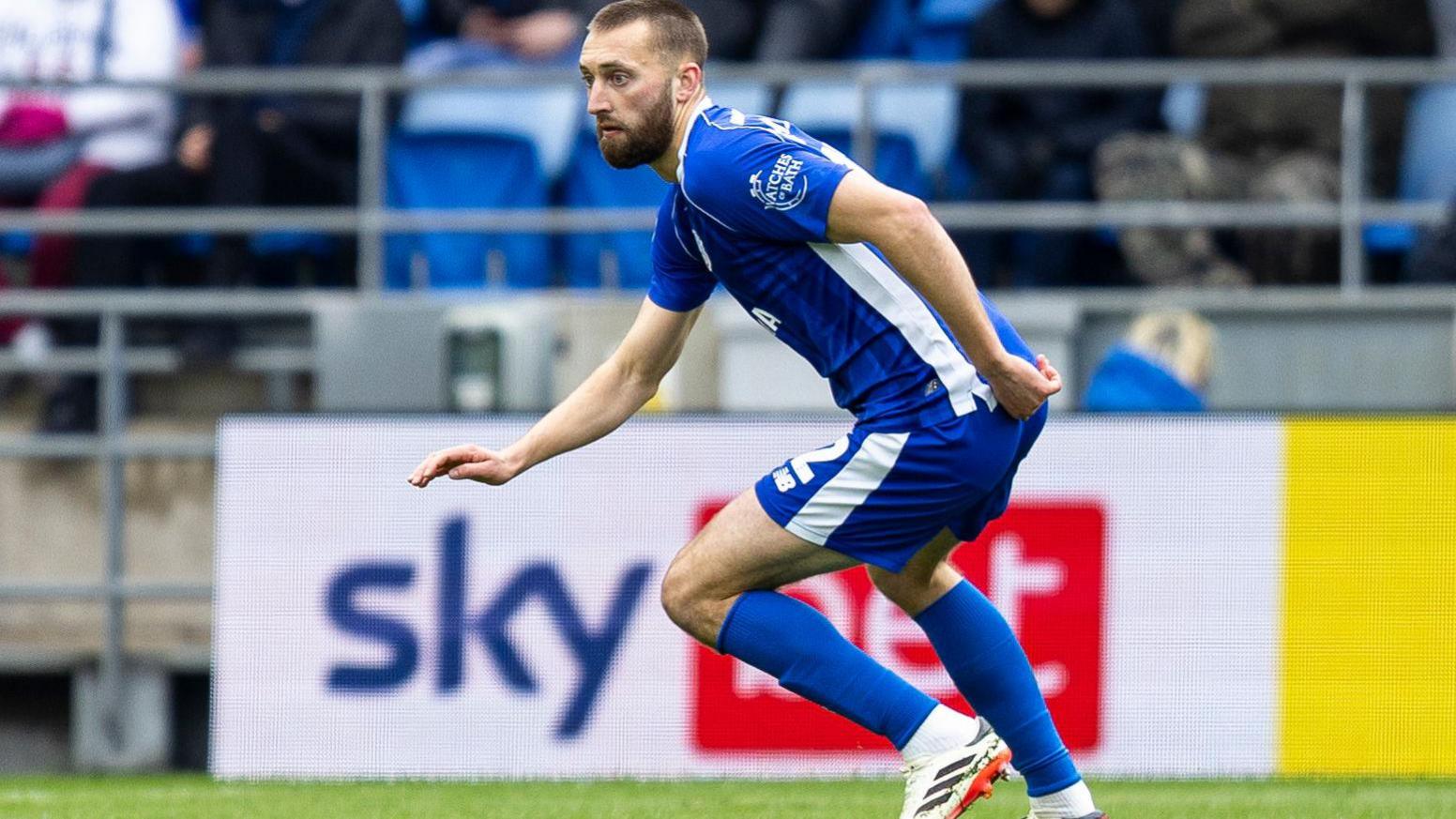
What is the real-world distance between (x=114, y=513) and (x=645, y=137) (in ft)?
16.8

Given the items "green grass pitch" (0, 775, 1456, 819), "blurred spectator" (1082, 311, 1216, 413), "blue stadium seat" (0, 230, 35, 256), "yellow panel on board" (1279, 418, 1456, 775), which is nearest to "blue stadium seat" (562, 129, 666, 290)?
"blurred spectator" (1082, 311, 1216, 413)

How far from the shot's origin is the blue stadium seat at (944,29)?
10.1 metres

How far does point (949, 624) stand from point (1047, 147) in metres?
4.70

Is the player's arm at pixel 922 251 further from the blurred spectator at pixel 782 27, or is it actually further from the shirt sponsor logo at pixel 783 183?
the blurred spectator at pixel 782 27

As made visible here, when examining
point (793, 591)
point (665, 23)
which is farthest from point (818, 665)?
point (793, 591)

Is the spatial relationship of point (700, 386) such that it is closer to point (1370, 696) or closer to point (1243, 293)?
point (1243, 293)

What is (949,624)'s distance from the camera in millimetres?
5203

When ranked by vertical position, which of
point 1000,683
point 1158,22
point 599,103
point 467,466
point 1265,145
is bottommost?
point 1000,683

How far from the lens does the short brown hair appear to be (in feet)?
15.7

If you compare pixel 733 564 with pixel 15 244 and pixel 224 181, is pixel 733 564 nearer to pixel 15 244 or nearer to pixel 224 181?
pixel 224 181

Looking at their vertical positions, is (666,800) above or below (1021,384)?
below

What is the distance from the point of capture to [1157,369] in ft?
27.7

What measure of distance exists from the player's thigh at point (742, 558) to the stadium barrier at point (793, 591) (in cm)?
253

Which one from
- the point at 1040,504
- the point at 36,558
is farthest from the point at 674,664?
the point at 36,558
